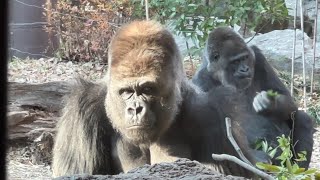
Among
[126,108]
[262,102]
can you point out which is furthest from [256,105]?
[126,108]

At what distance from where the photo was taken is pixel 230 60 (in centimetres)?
381

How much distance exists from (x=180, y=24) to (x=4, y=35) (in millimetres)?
3999

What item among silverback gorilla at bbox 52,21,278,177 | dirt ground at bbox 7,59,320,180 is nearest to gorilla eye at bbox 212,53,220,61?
dirt ground at bbox 7,59,320,180

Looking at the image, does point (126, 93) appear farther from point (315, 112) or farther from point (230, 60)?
point (315, 112)

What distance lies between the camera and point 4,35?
1.11 metres

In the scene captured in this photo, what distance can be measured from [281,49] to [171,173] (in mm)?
4830

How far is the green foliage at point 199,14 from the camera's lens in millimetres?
5043

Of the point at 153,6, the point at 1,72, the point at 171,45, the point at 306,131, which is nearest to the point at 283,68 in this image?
the point at 153,6

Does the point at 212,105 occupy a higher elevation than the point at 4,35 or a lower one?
lower

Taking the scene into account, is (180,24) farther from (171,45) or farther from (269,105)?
(171,45)

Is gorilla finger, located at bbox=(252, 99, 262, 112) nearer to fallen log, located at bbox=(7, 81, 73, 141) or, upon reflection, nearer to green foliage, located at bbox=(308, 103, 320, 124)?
fallen log, located at bbox=(7, 81, 73, 141)

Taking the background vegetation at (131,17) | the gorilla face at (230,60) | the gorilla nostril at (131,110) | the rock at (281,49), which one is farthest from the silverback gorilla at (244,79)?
the rock at (281,49)

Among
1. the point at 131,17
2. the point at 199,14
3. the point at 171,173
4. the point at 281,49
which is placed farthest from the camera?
the point at 281,49

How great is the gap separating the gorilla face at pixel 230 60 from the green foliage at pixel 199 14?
1103 millimetres
